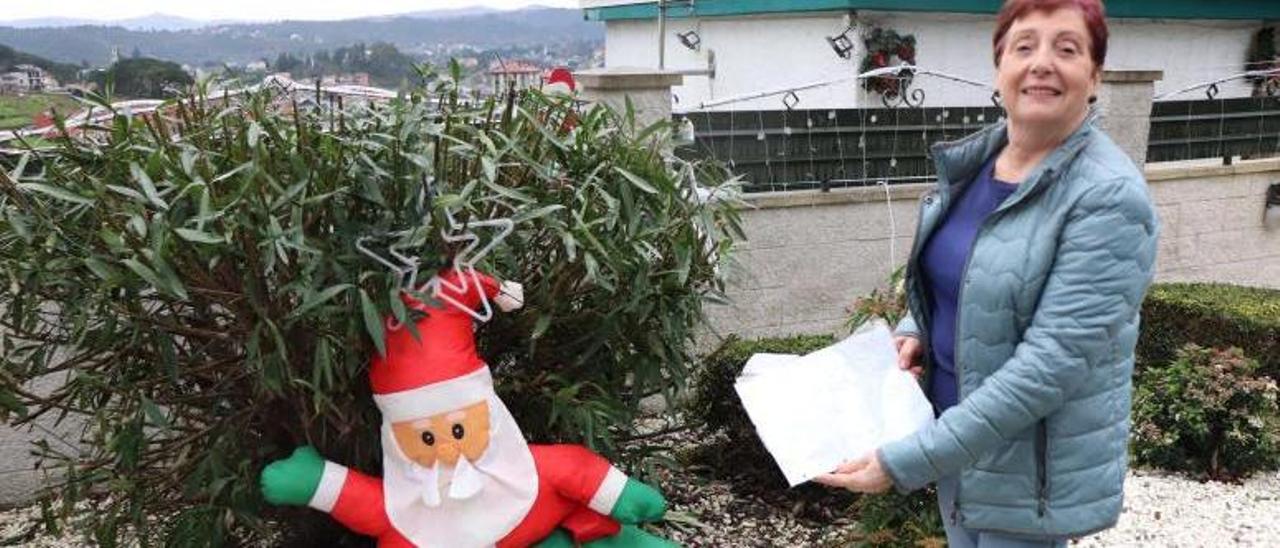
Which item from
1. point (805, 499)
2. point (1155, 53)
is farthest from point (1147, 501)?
point (1155, 53)

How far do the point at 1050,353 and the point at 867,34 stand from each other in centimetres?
727

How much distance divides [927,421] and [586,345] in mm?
1017

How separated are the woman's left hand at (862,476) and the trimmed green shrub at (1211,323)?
11.8 ft

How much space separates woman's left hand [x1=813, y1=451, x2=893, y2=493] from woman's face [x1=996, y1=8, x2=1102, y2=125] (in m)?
0.68

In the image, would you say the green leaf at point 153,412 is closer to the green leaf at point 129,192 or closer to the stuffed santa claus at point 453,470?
the stuffed santa claus at point 453,470

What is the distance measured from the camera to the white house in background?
8750mm

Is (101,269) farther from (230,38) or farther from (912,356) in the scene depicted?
(230,38)

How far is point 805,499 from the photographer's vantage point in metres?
4.05

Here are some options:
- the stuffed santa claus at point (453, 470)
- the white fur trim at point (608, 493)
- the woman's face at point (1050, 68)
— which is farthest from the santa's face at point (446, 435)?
the woman's face at point (1050, 68)

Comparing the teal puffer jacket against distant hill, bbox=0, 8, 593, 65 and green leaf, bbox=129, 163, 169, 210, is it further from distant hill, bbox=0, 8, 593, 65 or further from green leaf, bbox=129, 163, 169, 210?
distant hill, bbox=0, 8, 593, 65

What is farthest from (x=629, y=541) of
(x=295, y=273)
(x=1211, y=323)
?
(x=1211, y=323)

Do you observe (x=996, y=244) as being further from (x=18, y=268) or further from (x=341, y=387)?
(x=18, y=268)

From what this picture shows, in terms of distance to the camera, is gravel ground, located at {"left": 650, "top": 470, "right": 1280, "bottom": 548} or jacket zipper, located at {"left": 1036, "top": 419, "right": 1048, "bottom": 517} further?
gravel ground, located at {"left": 650, "top": 470, "right": 1280, "bottom": 548}

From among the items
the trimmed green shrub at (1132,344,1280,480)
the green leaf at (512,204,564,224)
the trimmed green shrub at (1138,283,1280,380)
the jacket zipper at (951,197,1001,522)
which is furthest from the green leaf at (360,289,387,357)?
the trimmed green shrub at (1138,283,1280,380)
